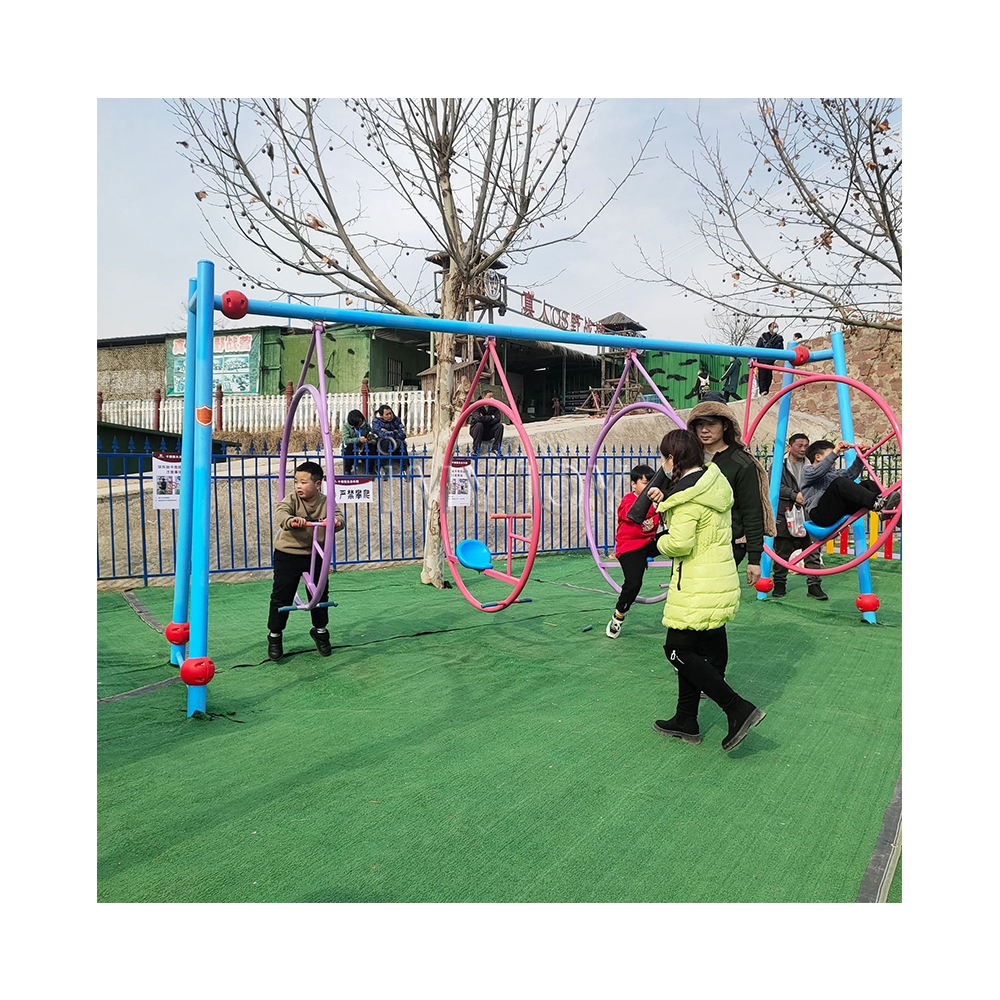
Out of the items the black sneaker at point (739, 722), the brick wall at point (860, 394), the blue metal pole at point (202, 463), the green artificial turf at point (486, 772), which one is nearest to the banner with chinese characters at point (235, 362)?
the brick wall at point (860, 394)

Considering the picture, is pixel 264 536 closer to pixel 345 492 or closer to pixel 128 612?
pixel 128 612

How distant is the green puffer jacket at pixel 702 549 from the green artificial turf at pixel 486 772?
71 cm

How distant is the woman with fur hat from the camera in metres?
4.34

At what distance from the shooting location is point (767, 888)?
102 inches

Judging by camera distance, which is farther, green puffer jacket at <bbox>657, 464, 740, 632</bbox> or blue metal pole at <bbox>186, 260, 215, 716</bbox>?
blue metal pole at <bbox>186, 260, 215, 716</bbox>

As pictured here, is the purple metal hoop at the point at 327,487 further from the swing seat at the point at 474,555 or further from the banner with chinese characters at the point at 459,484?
the banner with chinese characters at the point at 459,484

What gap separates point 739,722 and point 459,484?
3.47 metres

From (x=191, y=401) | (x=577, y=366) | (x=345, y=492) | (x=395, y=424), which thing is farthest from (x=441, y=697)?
(x=577, y=366)

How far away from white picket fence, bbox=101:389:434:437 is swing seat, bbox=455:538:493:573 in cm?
1298

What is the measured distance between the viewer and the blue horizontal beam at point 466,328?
15.8ft

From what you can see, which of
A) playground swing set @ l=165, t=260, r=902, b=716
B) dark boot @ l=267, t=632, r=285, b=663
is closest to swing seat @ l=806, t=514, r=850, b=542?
playground swing set @ l=165, t=260, r=902, b=716

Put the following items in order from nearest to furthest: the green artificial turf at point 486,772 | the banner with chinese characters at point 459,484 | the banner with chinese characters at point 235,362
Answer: the green artificial turf at point 486,772, the banner with chinese characters at point 459,484, the banner with chinese characters at point 235,362

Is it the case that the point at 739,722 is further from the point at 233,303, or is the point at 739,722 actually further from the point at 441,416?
the point at 441,416

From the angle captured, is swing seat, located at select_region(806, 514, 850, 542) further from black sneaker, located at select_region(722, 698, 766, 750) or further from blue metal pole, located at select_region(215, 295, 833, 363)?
black sneaker, located at select_region(722, 698, 766, 750)
